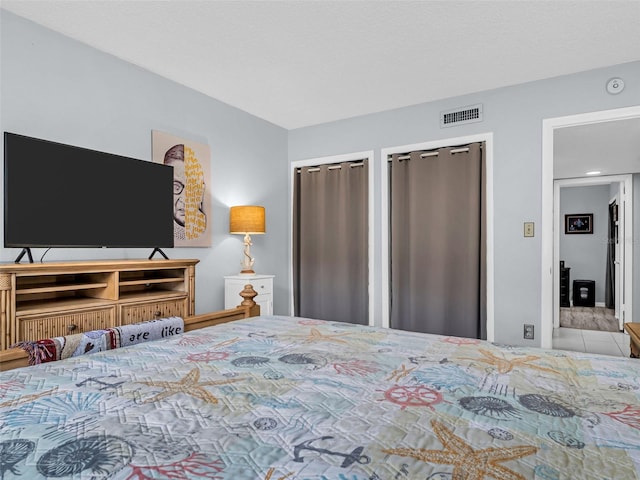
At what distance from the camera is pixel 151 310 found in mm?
2838

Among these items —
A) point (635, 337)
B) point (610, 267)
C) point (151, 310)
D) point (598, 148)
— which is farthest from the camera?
point (610, 267)

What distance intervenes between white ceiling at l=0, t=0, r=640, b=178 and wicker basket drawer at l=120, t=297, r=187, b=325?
71.2 inches

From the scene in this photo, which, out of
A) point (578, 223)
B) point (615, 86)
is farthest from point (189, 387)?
point (578, 223)

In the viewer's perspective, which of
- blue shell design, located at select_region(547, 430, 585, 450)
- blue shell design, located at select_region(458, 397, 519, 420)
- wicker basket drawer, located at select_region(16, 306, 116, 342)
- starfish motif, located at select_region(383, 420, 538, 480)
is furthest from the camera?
wicker basket drawer, located at select_region(16, 306, 116, 342)

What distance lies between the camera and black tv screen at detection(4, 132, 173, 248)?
2.38 meters

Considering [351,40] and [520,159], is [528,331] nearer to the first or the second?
[520,159]

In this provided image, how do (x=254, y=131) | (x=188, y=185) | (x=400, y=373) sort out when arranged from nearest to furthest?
(x=400, y=373) < (x=188, y=185) < (x=254, y=131)

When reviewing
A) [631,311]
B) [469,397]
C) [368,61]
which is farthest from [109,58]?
[631,311]

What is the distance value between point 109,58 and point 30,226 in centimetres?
139

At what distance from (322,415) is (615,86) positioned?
3.53 m

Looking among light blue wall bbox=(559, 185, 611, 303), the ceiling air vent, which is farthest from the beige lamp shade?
light blue wall bbox=(559, 185, 611, 303)

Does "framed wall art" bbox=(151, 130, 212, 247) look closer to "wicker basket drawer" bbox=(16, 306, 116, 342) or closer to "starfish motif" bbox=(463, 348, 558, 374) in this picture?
"wicker basket drawer" bbox=(16, 306, 116, 342)

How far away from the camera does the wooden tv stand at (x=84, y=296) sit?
6.98ft

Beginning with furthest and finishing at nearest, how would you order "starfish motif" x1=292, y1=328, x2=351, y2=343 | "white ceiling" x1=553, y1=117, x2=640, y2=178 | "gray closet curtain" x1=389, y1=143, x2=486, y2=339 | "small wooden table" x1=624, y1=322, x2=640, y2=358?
1. "white ceiling" x1=553, y1=117, x2=640, y2=178
2. "gray closet curtain" x1=389, y1=143, x2=486, y2=339
3. "small wooden table" x1=624, y1=322, x2=640, y2=358
4. "starfish motif" x1=292, y1=328, x2=351, y2=343
